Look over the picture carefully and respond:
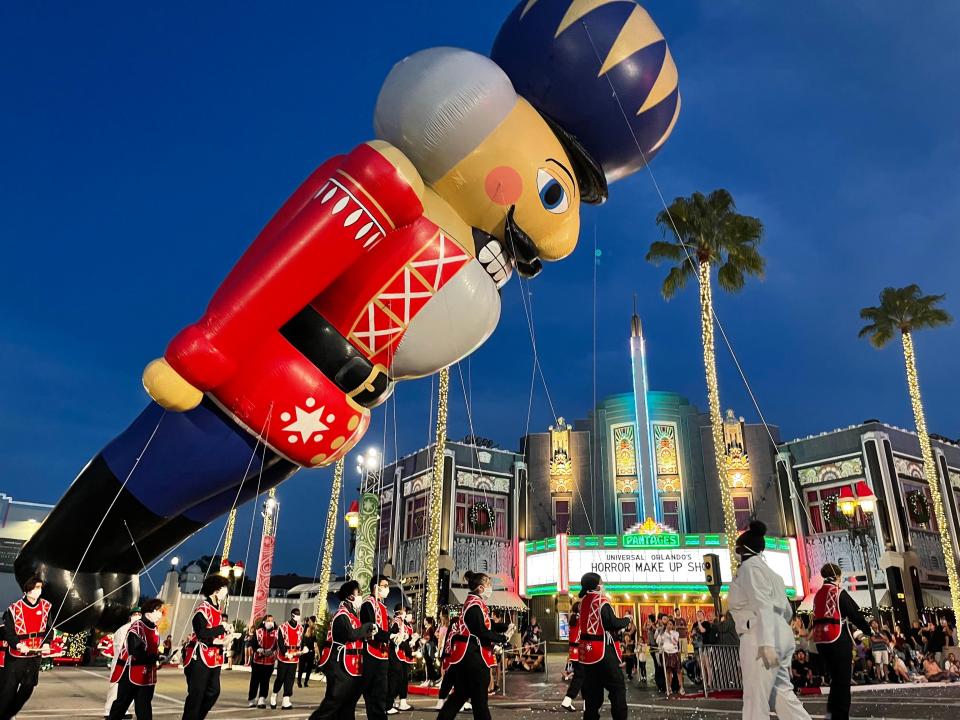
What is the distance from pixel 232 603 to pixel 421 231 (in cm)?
3429

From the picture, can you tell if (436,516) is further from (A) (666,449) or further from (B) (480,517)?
(A) (666,449)

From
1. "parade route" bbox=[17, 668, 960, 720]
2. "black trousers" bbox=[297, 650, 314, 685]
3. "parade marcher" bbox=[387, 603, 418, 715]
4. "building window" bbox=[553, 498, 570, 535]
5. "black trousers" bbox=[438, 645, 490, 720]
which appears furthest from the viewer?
"building window" bbox=[553, 498, 570, 535]

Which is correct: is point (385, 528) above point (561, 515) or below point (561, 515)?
below

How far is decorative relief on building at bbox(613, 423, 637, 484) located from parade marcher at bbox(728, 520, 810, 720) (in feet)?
99.4

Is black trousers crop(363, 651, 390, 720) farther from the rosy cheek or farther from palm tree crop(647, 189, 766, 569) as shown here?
palm tree crop(647, 189, 766, 569)

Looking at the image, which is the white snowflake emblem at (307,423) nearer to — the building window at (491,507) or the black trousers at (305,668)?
the black trousers at (305,668)

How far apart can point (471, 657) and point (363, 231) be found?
409 centimetres

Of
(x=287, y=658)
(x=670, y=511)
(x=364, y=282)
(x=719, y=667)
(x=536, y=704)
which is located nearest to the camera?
(x=364, y=282)

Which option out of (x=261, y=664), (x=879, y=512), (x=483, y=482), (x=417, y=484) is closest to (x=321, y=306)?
(x=261, y=664)

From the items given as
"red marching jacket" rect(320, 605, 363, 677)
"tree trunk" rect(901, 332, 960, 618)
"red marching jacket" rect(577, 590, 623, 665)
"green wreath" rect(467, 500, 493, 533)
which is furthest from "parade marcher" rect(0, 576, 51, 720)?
"green wreath" rect(467, 500, 493, 533)

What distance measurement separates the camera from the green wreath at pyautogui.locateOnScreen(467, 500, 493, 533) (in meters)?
34.6

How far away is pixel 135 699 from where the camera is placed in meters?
6.98

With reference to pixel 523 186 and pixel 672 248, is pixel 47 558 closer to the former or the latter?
pixel 523 186

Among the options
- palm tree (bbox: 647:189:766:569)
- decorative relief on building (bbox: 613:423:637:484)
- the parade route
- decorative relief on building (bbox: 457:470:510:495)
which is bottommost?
the parade route
